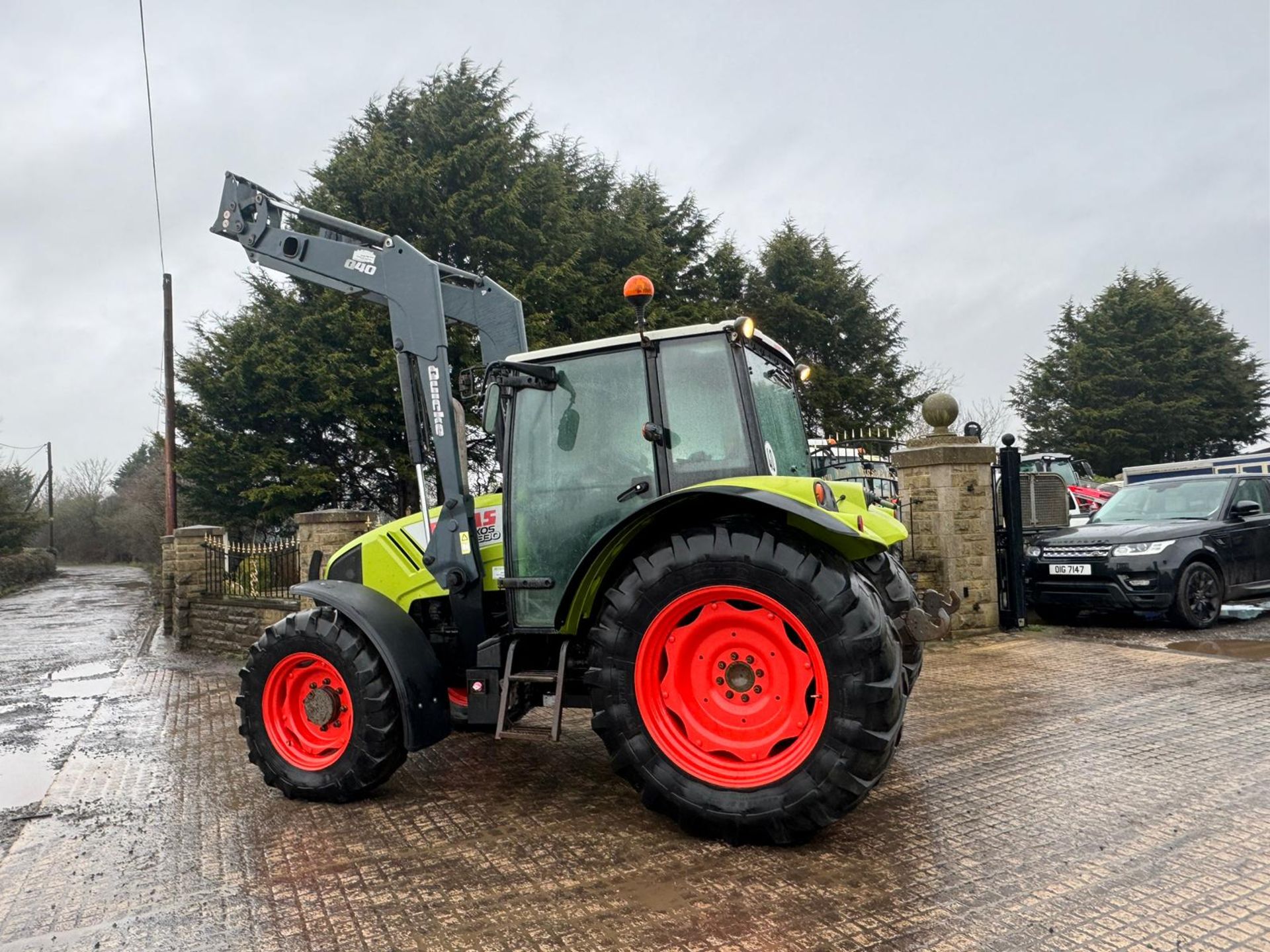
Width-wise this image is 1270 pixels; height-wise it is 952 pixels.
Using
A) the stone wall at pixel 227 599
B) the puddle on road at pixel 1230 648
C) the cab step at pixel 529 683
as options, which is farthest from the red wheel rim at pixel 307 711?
the puddle on road at pixel 1230 648

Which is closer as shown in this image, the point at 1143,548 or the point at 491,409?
the point at 491,409

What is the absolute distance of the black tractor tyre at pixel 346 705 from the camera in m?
3.89

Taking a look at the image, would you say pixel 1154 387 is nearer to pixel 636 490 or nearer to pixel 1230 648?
pixel 1230 648

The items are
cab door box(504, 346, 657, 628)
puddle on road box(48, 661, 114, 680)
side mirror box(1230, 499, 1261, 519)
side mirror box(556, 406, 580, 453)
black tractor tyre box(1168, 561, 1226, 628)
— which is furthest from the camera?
puddle on road box(48, 661, 114, 680)

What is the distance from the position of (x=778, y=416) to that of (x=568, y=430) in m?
1.07

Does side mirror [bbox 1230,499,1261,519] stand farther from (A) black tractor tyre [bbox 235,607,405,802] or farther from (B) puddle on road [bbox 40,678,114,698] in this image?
(B) puddle on road [bbox 40,678,114,698]

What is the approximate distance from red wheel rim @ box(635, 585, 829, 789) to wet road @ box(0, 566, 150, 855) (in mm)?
3073

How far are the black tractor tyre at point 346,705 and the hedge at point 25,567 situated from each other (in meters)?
25.9

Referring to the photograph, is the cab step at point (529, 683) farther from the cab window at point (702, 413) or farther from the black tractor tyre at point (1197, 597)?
the black tractor tyre at point (1197, 597)

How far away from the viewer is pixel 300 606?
8.52 meters

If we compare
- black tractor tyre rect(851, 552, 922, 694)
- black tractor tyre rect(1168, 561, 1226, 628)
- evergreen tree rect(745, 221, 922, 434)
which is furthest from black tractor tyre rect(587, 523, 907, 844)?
evergreen tree rect(745, 221, 922, 434)

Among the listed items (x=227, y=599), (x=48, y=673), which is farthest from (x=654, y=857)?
(x=227, y=599)

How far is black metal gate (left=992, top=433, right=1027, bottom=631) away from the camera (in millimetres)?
8969

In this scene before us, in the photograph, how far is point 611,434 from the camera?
12.6 feet
